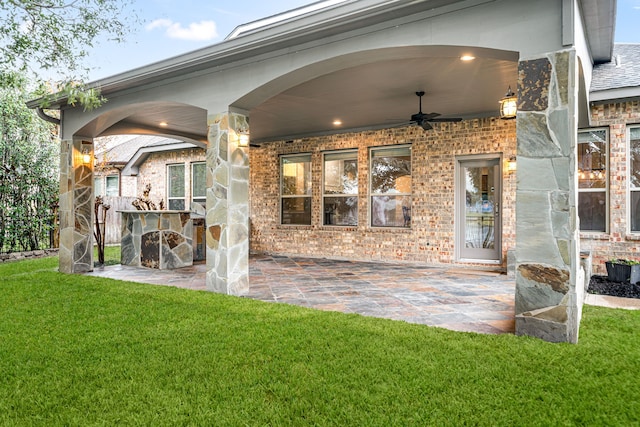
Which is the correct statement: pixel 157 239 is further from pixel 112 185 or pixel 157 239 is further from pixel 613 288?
pixel 112 185

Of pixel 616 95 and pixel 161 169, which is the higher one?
pixel 616 95

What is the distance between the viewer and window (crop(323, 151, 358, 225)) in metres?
8.96

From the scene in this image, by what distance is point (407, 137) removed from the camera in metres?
8.10

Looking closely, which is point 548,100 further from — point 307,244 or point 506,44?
point 307,244

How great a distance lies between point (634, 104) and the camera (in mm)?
6258

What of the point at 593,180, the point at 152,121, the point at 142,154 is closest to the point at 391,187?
the point at 593,180

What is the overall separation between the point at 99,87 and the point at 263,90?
254 centimetres

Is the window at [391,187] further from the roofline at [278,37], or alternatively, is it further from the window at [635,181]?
the roofline at [278,37]

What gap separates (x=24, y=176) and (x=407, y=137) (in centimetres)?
814

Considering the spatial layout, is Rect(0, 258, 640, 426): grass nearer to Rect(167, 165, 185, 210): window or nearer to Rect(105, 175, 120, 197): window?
Rect(167, 165, 185, 210): window

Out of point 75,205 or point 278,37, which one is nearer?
point 278,37

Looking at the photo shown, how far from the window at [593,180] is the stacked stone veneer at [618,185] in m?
0.14

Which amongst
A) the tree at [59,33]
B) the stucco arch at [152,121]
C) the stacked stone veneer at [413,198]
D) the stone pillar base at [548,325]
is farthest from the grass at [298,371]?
the stacked stone veneer at [413,198]

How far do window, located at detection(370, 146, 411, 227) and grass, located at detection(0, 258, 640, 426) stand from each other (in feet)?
14.7
